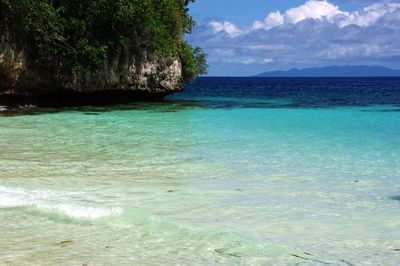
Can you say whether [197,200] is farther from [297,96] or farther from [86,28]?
[297,96]

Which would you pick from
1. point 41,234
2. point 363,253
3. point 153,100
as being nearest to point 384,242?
point 363,253

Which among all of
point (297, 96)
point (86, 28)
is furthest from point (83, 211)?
point (297, 96)

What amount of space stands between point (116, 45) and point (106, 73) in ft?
5.11

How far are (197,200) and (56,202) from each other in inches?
67.2

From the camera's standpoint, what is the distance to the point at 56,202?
226 inches

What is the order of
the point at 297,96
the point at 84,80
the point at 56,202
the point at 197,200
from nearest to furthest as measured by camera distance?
1. the point at 56,202
2. the point at 197,200
3. the point at 84,80
4. the point at 297,96

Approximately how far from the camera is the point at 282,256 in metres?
4.13

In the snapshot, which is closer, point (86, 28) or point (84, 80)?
point (86, 28)

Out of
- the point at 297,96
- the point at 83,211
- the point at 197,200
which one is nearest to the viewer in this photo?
the point at 83,211

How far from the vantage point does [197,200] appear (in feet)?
20.4

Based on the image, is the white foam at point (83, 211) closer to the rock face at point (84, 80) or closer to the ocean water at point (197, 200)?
the ocean water at point (197, 200)

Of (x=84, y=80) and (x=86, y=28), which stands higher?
(x=86, y=28)

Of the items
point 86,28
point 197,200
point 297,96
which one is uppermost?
point 86,28

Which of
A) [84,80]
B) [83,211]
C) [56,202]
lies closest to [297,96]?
[84,80]
